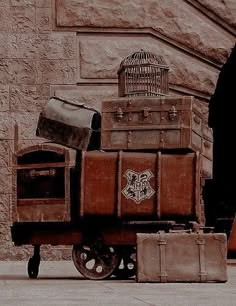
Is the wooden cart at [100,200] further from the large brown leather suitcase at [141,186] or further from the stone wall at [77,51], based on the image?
the stone wall at [77,51]

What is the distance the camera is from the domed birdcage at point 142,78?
1048 centimetres

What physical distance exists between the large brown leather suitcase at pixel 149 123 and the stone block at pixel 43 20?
3395 mm

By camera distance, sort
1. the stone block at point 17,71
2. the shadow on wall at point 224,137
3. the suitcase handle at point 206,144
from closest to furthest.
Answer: the suitcase handle at point 206,144
the stone block at point 17,71
the shadow on wall at point 224,137

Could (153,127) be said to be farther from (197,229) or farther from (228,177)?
(228,177)

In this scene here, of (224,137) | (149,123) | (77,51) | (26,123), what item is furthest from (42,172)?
(224,137)

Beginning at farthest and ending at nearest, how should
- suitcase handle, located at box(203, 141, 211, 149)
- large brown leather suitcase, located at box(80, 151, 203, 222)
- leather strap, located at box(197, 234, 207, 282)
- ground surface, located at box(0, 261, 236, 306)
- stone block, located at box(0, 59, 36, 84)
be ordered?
stone block, located at box(0, 59, 36, 84)
suitcase handle, located at box(203, 141, 211, 149)
large brown leather suitcase, located at box(80, 151, 203, 222)
leather strap, located at box(197, 234, 207, 282)
ground surface, located at box(0, 261, 236, 306)

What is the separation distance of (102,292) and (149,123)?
8.10 feet

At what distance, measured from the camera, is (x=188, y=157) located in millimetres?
9766

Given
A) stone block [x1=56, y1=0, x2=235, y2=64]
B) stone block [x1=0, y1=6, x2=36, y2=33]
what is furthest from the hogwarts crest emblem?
stone block [x1=0, y1=6, x2=36, y2=33]

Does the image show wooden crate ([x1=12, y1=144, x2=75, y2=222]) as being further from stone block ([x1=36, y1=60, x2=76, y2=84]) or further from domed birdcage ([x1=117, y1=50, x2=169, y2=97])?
stone block ([x1=36, y1=60, x2=76, y2=84])

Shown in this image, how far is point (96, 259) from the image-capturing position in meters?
9.96

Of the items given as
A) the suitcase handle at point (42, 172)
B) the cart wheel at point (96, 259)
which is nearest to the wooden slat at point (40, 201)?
the suitcase handle at point (42, 172)

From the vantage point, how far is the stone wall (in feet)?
42.6

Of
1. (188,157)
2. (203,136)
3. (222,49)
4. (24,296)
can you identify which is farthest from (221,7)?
(24,296)
